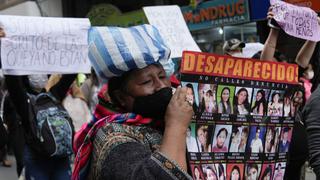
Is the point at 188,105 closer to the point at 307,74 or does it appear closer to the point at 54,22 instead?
the point at 54,22

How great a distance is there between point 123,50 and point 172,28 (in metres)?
2.09

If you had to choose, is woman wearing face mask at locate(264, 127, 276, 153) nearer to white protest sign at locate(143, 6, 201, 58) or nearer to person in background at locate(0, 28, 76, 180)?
white protest sign at locate(143, 6, 201, 58)

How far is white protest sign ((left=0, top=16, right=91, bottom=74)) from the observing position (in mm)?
3947

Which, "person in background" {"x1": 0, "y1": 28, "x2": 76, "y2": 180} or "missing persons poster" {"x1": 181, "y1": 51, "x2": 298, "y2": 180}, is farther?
"person in background" {"x1": 0, "y1": 28, "x2": 76, "y2": 180}

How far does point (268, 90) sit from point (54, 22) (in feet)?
7.46

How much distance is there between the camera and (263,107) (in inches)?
87.3

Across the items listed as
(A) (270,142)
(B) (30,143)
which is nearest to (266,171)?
(A) (270,142)

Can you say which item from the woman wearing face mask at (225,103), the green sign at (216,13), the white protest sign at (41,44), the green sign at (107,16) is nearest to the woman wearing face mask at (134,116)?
the woman wearing face mask at (225,103)

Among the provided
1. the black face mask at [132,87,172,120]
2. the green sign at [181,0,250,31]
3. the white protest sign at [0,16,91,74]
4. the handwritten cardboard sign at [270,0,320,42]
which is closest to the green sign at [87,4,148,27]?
the green sign at [181,0,250,31]

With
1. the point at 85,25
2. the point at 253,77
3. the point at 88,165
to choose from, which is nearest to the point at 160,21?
the point at 85,25

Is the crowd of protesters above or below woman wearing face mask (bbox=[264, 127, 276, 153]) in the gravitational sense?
above

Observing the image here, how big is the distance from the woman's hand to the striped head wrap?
18cm

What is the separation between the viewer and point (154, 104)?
182cm

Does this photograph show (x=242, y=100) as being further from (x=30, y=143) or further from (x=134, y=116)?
(x=30, y=143)
